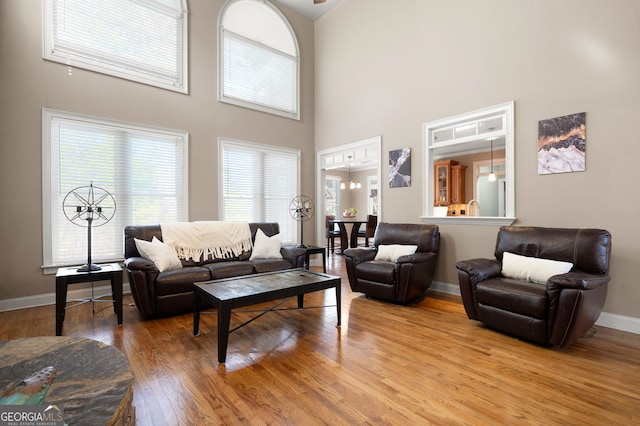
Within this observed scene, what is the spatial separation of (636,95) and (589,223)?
4.06 ft

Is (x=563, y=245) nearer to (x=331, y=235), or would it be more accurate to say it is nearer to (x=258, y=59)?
(x=331, y=235)

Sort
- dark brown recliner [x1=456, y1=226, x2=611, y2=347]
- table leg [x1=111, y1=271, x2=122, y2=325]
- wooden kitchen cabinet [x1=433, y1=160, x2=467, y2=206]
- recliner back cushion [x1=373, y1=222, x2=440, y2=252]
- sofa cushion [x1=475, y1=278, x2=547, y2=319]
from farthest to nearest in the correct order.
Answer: wooden kitchen cabinet [x1=433, y1=160, x2=467, y2=206], recliner back cushion [x1=373, y1=222, x2=440, y2=252], table leg [x1=111, y1=271, x2=122, y2=325], sofa cushion [x1=475, y1=278, x2=547, y2=319], dark brown recliner [x1=456, y1=226, x2=611, y2=347]

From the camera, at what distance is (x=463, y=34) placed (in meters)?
4.15

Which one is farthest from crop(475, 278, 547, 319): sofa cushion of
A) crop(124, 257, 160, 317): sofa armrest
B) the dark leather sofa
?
crop(124, 257, 160, 317): sofa armrest

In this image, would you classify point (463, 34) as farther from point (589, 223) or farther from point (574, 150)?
point (589, 223)

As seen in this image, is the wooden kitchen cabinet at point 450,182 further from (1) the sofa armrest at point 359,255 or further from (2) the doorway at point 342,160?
(1) the sofa armrest at point 359,255

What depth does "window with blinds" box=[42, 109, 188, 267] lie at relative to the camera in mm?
3828

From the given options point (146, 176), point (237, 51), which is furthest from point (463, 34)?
point (146, 176)

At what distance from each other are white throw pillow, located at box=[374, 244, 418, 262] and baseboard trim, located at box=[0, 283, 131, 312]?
11.9 ft

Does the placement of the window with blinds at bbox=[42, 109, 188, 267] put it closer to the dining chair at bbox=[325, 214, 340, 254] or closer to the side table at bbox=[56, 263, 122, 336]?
the side table at bbox=[56, 263, 122, 336]

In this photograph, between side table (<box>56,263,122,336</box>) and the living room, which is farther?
the living room

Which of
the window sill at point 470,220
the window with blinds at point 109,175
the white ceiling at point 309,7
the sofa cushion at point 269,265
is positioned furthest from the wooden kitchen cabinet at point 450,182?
the window with blinds at point 109,175

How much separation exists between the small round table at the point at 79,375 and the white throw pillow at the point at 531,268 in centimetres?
324

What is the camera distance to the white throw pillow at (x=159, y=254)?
351 cm
